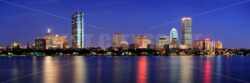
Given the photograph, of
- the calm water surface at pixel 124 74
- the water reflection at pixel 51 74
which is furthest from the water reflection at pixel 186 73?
the water reflection at pixel 51 74

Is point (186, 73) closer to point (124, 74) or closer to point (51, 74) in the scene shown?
point (124, 74)

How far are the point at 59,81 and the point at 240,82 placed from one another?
40.7 ft

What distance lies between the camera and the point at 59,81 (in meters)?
34.4

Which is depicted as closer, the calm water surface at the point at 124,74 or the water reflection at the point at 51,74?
the water reflection at the point at 51,74

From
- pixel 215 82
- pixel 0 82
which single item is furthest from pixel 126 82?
pixel 0 82

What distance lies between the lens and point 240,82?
35312 millimetres

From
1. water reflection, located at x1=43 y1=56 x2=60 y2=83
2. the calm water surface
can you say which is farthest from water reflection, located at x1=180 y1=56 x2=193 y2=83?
water reflection, located at x1=43 y1=56 x2=60 y2=83

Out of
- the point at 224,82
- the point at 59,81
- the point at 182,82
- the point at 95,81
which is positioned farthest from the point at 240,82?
the point at 59,81

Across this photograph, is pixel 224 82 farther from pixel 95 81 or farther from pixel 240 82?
pixel 95 81

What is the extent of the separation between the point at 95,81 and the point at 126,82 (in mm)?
2585

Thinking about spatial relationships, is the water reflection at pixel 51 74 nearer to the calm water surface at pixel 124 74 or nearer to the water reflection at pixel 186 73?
the calm water surface at pixel 124 74

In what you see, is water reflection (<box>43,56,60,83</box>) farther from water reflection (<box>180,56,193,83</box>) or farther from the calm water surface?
water reflection (<box>180,56,193,83</box>)

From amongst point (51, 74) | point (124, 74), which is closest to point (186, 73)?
point (124, 74)

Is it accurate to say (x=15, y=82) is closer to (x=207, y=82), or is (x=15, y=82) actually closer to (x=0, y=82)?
(x=0, y=82)
